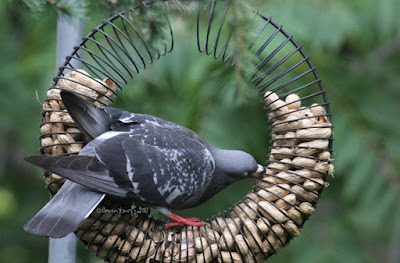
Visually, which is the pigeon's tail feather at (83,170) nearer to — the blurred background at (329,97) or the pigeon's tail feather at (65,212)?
the pigeon's tail feather at (65,212)

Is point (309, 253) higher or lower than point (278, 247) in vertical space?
lower

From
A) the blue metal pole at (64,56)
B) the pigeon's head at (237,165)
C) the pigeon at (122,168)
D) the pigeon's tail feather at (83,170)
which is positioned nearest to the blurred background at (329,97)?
the blue metal pole at (64,56)

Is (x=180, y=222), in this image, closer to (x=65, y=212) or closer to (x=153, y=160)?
(x=153, y=160)

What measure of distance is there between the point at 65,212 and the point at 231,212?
0.78 metres

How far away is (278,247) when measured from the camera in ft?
9.05

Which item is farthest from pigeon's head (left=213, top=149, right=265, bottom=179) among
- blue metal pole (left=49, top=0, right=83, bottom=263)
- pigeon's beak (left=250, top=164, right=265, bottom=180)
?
blue metal pole (left=49, top=0, right=83, bottom=263)

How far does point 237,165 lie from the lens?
9.73 feet

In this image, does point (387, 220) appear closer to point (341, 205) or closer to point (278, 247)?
point (341, 205)

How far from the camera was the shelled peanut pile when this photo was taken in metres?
2.68

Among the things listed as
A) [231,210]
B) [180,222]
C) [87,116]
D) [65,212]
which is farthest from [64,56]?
[231,210]

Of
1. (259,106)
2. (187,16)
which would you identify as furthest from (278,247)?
(259,106)

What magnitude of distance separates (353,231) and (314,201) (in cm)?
249

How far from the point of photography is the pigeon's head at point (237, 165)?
2.93 m

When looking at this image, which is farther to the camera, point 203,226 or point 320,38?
point 320,38
